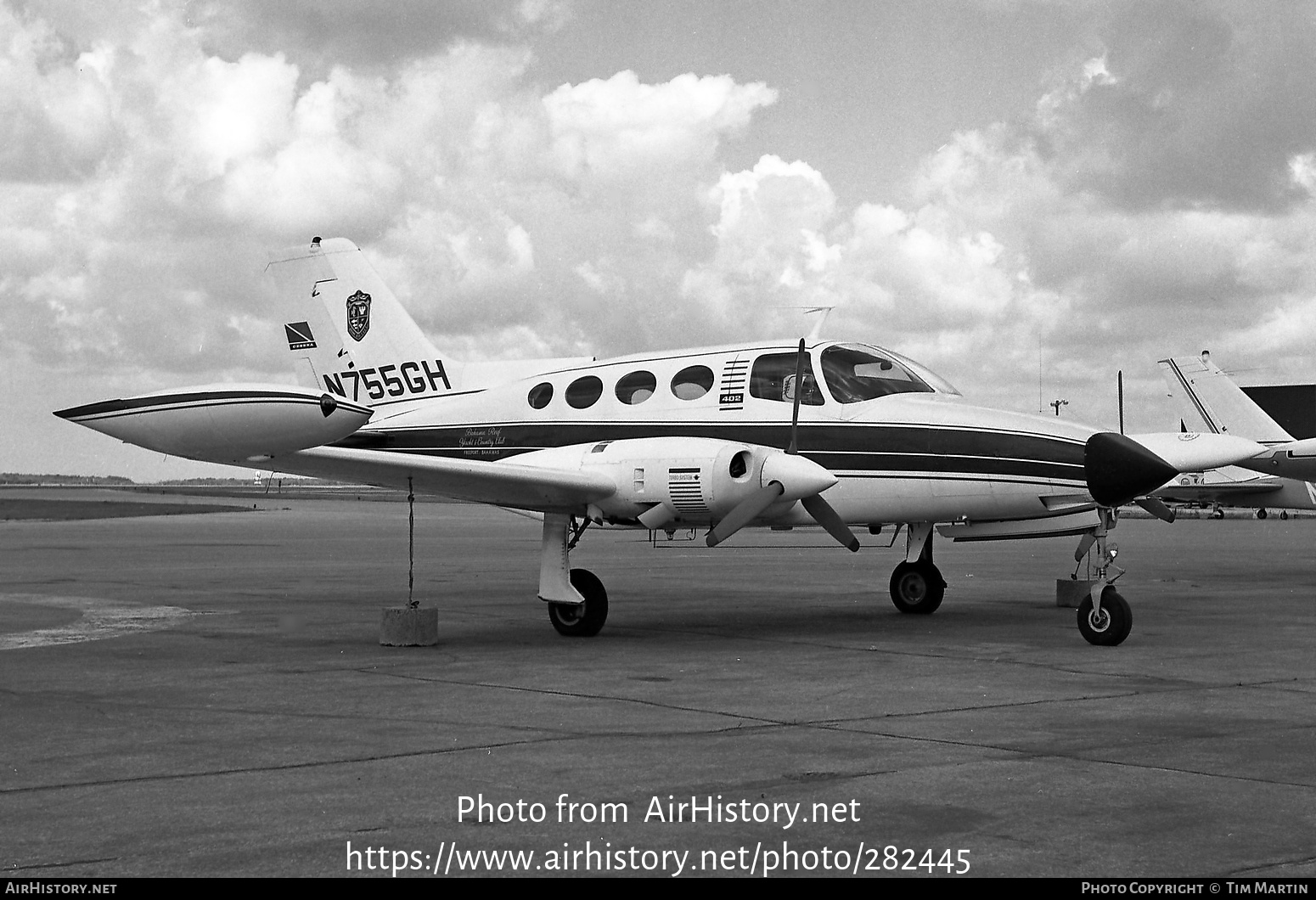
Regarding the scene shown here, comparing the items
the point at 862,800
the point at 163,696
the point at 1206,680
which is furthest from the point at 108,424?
the point at 1206,680

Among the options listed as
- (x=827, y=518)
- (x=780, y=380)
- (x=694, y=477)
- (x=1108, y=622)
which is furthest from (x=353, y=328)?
(x=1108, y=622)

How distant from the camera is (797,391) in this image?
45.9 ft

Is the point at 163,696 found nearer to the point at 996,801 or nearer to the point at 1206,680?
the point at 996,801

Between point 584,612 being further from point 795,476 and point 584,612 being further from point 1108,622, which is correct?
point 1108,622

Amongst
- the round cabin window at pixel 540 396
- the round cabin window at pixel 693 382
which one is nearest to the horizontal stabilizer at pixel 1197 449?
the round cabin window at pixel 693 382

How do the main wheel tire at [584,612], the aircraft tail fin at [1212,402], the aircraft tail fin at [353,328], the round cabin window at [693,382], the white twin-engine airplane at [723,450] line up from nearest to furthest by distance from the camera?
the white twin-engine airplane at [723,450] → the main wheel tire at [584,612] → the round cabin window at [693,382] → the aircraft tail fin at [353,328] → the aircraft tail fin at [1212,402]

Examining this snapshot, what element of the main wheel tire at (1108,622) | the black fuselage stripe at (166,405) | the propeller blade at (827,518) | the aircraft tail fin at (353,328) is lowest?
the main wheel tire at (1108,622)

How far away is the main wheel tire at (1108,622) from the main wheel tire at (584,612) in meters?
4.91

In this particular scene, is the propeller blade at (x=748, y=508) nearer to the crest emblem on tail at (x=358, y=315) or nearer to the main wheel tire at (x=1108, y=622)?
the main wheel tire at (x=1108, y=622)

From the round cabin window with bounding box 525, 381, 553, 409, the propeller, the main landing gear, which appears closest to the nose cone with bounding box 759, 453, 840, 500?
the propeller

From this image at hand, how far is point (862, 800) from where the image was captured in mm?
6156

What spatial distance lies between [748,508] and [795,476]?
0.55 meters

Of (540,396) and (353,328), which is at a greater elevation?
(353,328)

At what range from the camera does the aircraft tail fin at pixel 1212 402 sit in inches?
1352
